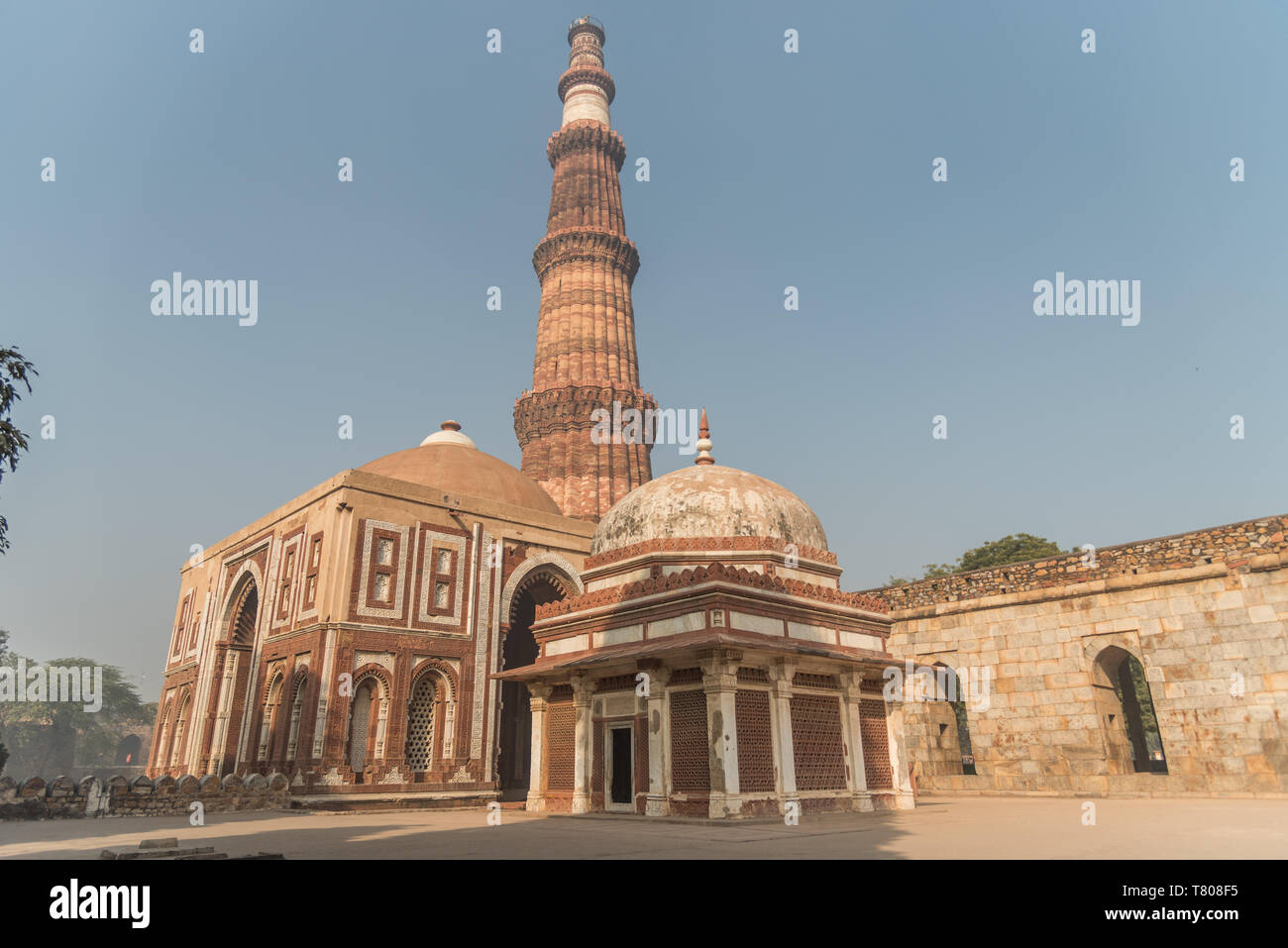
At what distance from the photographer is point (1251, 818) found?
11.2m

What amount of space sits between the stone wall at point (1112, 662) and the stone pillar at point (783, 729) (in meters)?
8.86

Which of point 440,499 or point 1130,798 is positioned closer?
point 1130,798

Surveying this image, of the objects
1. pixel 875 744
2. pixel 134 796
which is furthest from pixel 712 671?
pixel 134 796

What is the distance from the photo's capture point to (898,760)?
54.4ft

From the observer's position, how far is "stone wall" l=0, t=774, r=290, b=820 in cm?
1708

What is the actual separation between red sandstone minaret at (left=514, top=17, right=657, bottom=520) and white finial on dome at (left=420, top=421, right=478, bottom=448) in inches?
236

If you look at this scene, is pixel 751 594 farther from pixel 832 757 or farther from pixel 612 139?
pixel 612 139

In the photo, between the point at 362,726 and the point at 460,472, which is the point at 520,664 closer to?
the point at 460,472

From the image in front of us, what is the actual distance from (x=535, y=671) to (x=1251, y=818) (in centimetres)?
1251

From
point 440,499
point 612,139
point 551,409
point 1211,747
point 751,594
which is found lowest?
point 1211,747

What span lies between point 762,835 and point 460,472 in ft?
64.8

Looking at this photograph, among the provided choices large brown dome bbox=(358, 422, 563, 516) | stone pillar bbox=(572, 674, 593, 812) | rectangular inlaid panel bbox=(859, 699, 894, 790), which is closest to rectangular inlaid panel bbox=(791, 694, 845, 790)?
rectangular inlaid panel bbox=(859, 699, 894, 790)

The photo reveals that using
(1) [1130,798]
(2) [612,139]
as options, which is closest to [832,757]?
(1) [1130,798]
